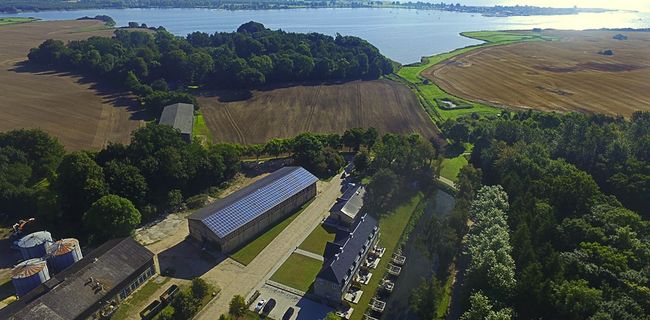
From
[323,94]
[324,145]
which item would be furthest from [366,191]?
[323,94]

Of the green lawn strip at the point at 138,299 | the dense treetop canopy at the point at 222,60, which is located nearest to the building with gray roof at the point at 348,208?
the green lawn strip at the point at 138,299

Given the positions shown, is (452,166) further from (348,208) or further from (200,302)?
(200,302)

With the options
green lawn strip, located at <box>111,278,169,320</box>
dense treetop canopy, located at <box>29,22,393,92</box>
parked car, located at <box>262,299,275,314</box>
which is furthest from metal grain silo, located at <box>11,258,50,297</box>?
dense treetop canopy, located at <box>29,22,393,92</box>

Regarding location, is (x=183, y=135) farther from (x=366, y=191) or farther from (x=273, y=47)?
(x=273, y=47)

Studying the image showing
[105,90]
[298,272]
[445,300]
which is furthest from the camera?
[105,90]

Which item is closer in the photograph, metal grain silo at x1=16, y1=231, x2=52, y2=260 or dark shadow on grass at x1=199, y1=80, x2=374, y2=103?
metal grain silo at x1=16, y1=231, x2=52, y2=260

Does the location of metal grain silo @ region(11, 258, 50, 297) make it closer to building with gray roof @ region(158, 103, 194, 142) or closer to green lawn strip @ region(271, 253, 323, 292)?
green lawn strip @ region(271, 253, 323, 292)

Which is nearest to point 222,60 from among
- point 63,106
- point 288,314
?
point 63,106
